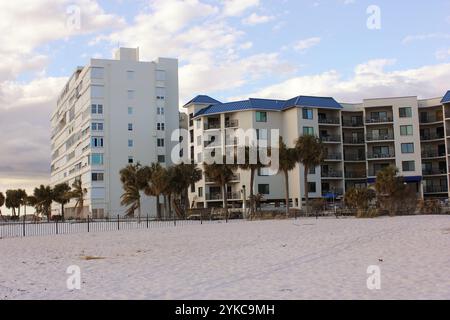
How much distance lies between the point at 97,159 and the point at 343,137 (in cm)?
3642

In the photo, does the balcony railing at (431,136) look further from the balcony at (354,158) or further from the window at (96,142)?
the window at (96,142)

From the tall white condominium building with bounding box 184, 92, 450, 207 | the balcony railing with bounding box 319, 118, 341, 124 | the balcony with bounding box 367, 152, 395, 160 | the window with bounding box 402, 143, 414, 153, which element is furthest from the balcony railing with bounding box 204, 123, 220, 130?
the window with bounding box 402, 143, 414, 153

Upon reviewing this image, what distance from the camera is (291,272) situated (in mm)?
15703

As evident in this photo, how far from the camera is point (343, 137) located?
8138 centimetres

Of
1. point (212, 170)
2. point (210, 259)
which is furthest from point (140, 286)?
point (212, 170)

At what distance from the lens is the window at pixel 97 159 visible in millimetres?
82688

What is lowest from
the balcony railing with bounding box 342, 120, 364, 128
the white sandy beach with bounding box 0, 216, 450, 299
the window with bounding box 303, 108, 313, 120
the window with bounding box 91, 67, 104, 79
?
the white sandy beach with bounding box 0, 216, 450, 299

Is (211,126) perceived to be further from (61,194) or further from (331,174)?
(61,194)

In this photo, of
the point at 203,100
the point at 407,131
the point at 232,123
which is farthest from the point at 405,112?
the point at 203,100

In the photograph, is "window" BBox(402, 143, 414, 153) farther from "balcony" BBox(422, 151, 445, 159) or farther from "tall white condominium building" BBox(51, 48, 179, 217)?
"tall white condominium building" BBox(51, 48, 179, 217)

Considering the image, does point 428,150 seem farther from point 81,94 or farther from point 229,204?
point 81,94

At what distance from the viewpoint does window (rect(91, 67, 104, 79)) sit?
83562mm

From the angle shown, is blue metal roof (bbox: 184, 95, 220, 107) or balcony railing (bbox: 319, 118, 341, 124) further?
blue metal roof (bbox: 184, 95, 220, 107)
